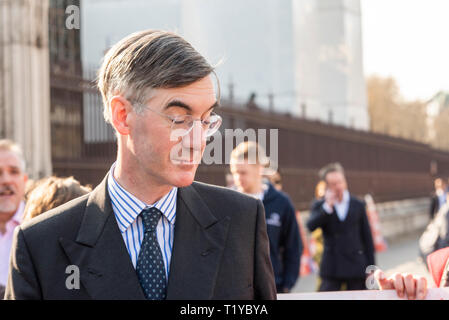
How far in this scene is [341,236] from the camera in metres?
7.03

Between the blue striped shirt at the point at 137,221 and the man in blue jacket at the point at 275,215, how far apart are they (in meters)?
3.99

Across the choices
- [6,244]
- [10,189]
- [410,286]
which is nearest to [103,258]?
[410,286]

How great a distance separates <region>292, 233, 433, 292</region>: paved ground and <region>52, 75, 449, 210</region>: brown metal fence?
1.84m

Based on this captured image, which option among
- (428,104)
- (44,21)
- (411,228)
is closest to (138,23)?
(411,228)

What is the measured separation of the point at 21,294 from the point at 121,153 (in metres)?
0.48

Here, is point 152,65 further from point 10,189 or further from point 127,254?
point 10,189

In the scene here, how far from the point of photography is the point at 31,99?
8.02 m

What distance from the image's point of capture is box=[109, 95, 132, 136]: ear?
1.90 meters

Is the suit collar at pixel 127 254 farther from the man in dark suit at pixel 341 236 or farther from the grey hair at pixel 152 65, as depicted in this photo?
the man in dark suit at pixel 341 236

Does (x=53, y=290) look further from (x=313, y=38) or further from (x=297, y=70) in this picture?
(x=313, y=38)

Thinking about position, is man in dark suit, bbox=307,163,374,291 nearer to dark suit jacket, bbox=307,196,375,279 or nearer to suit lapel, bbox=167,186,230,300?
dark suit jacket, bbox=307,196,375,279

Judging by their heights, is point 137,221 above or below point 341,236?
above

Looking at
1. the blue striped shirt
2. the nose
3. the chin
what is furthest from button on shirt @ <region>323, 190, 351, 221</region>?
the chin

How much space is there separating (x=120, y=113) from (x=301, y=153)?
1247cm
